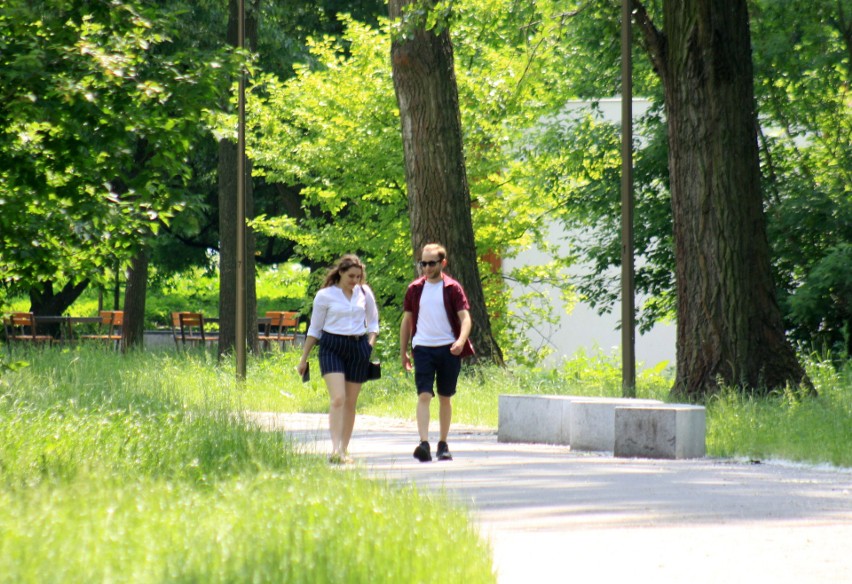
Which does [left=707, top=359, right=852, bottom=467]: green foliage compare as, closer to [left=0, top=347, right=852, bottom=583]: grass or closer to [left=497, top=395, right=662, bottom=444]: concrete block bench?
[left=0, top=347, right=852, bottom=583]: grass

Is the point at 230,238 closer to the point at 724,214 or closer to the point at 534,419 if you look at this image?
the point at 724,214

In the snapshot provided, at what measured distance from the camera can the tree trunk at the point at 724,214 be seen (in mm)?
16172

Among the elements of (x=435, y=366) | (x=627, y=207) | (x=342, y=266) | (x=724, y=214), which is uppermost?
(x=627, y=207)

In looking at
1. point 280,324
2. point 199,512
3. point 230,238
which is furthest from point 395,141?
point 199,512

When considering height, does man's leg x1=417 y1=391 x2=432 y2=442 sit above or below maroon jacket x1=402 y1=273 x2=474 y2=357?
below

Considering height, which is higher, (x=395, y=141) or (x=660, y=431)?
(x=395, y=141)

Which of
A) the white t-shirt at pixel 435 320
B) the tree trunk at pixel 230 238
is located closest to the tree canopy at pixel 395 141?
the tree trunk at pixel 230 238

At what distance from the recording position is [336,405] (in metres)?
12.0

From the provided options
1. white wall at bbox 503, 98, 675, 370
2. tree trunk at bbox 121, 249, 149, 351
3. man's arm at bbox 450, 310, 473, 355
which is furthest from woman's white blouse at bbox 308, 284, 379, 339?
white wall at bbox 503, 98, 675, 370

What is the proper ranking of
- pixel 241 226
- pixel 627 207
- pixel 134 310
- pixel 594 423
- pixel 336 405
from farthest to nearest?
pixel 134 310 < pixel 241 226 < pixel 627 207 < pixel 594 423 < pixel 336 405

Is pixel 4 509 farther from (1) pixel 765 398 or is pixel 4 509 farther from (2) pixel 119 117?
(1) pixel 765 398

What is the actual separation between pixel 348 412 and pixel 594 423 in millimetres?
2779

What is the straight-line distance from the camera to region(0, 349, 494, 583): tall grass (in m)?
5.84

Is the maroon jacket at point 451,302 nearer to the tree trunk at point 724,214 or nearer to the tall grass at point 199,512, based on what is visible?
the tall grass at point 199,512
